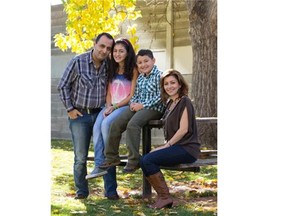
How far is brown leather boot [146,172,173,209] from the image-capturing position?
452 centimetres

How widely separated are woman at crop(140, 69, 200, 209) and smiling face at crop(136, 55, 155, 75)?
16cm

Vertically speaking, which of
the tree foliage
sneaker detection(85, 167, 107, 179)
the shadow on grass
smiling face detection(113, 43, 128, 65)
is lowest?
the shadow on grass

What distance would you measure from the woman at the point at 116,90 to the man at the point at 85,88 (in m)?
0.06

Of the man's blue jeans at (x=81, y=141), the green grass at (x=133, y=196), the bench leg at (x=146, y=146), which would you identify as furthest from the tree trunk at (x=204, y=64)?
the man's blue jeans at (x=81, y=141)

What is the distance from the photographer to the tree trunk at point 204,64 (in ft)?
26.5

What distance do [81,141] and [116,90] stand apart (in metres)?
0.45

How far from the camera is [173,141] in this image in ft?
15.0

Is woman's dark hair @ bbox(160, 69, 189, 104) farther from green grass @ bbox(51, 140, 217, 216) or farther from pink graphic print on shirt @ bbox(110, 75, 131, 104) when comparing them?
green grass @ bbox(51, 140, 217, 216)

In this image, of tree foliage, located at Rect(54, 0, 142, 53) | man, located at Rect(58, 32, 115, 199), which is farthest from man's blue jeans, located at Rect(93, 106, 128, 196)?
tree foliage, located at Rect(54, 0, 142, 53)

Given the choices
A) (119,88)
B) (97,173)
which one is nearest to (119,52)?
(119,88)

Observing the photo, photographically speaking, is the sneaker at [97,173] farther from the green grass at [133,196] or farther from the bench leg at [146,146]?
the bench leg at [146,146]

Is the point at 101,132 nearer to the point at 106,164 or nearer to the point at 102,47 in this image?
the point at 106,164
